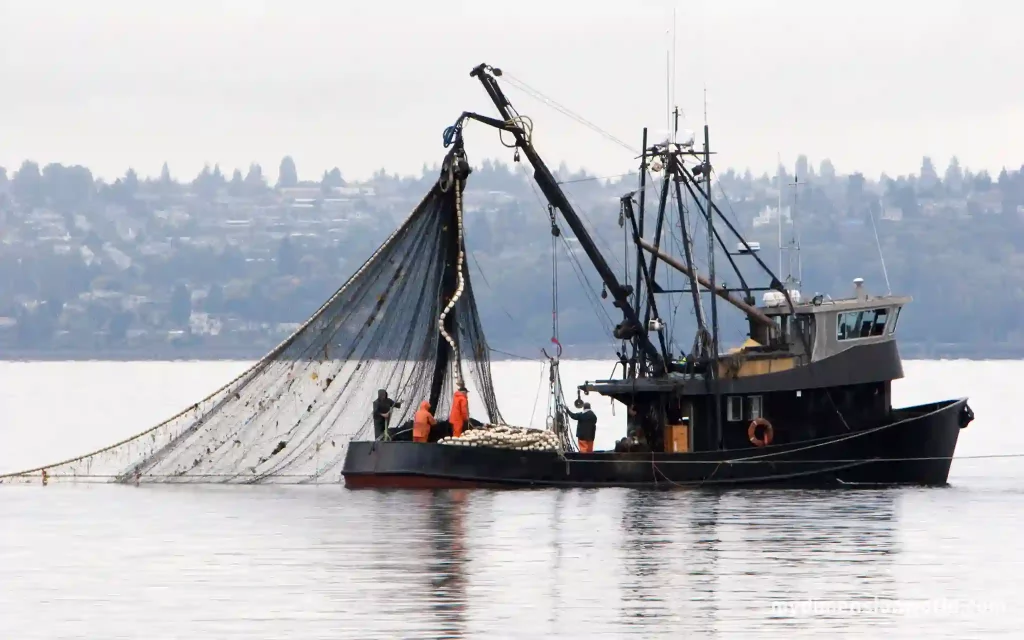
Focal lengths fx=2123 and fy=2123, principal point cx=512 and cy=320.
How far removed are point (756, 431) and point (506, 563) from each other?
41.9 feet

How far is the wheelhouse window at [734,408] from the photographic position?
1743 inches

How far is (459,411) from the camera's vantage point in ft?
141

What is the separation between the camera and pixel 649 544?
35.0 m

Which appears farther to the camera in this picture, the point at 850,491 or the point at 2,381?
the point at 2,381

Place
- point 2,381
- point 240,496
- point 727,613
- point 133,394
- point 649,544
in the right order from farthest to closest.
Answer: point 2,381
point 133,394
point 240,496
point 649,544
point 727,613

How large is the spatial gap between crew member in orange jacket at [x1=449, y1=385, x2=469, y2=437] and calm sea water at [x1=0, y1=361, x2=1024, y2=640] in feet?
4.65

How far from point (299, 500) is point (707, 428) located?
8.61m

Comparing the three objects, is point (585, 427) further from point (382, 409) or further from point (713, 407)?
point (382, 409)

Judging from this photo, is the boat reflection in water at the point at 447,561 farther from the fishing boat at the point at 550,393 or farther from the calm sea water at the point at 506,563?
the fishing boat at the point at 550,393

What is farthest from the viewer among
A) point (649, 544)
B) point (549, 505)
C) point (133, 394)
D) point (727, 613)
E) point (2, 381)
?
point (2, 381)

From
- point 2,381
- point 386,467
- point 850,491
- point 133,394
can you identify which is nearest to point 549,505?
point 386,467

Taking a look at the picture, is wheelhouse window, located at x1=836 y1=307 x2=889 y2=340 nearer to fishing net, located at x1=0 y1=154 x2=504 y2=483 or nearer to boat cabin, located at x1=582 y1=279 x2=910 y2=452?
boat cabin, located at x1=582 y1=279 x2=910 y2=452

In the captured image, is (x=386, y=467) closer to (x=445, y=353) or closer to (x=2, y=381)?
(x=445, y=353)

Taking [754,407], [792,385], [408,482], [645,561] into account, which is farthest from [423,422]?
[645,561]
